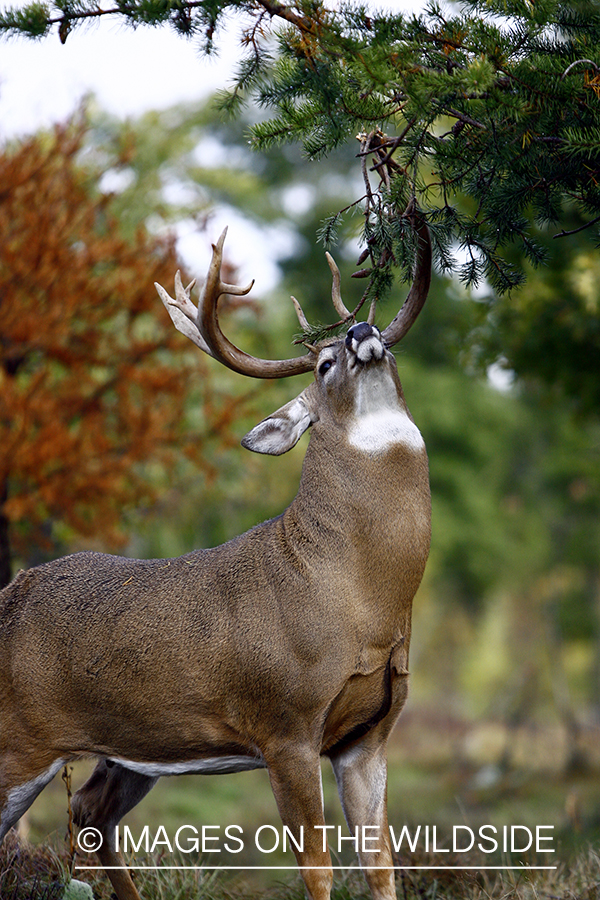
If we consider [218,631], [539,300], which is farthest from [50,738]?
[539,300]

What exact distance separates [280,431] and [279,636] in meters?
0.89

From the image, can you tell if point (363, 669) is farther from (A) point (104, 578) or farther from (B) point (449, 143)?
(B) point (449, 143)

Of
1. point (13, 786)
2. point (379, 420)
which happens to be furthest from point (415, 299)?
point (13, 786)

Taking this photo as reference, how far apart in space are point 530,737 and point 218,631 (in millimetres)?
20351

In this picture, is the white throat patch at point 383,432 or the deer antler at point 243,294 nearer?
the white throat patch at point 383,432

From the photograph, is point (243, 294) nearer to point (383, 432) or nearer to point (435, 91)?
point (383, 432)

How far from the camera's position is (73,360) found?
8.08 m

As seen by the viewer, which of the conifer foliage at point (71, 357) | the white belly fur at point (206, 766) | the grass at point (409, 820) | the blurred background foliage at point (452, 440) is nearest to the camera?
the white belly fur at point (206, 766)

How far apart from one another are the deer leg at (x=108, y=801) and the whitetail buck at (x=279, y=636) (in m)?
0.15

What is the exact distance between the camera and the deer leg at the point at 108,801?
4461 millimetres

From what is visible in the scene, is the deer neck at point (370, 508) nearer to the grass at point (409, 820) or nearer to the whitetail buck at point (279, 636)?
the whitetail buck at point (279, 636)

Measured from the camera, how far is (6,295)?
7.50 m

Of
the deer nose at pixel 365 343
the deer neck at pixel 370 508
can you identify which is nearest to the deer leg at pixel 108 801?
the deer neck at pixel 370 508

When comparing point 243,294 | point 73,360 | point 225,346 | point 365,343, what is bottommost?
point 365,343
